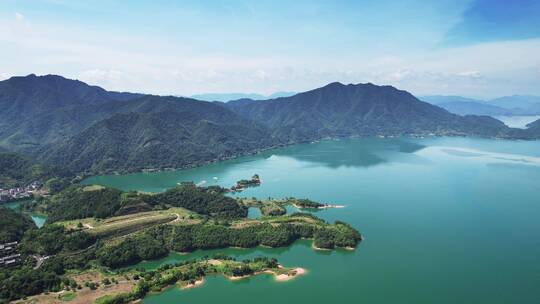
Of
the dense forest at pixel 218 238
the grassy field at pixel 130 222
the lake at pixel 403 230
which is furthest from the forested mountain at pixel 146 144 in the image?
the dense forest at pixel 218 238

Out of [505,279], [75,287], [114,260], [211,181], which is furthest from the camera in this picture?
[211,181]

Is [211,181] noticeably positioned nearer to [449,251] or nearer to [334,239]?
[334,239]

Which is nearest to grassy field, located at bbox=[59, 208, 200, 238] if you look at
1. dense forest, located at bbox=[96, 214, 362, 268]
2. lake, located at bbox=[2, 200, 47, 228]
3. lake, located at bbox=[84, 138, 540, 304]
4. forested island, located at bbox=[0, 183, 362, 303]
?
forested island, located at bbox=[0, 183, 362, 303]

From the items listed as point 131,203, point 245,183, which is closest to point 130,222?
point 131,203

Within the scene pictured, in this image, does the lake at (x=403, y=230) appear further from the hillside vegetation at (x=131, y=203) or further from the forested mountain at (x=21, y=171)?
the hillside vegetation at (x=131, y=203)

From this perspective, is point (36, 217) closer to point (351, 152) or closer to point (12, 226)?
point (12, 226)

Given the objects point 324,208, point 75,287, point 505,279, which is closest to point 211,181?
point 324,208
